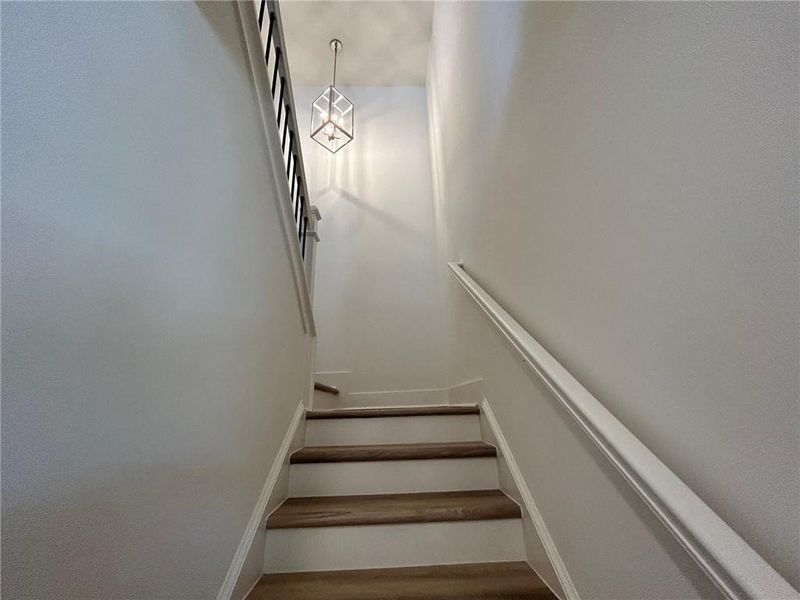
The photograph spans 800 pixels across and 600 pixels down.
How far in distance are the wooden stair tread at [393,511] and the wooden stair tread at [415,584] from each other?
14cm

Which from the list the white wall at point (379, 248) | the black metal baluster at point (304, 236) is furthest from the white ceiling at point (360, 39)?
the black metal baluster at point (304, 236)

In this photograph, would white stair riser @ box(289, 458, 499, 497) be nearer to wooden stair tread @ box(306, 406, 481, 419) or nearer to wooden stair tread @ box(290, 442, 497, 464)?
wooden stair tread @ box(290, 442, 497, 464)

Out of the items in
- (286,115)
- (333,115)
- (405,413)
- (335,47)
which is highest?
(335,47)

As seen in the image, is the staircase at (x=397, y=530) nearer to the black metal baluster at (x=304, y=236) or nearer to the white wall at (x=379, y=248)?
the black metal baluster at (x=304, y=236)

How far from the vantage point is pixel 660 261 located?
67 cm

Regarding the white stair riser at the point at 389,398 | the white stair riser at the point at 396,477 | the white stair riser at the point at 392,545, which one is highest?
the white stair riser at the point at 389,398

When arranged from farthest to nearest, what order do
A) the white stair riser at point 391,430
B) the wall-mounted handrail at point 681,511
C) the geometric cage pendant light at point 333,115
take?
1. the geometric cage pendant light at point 333,115
2. the white stair riser at point 391,430
3. the wall-mounted handrail at point 681,511

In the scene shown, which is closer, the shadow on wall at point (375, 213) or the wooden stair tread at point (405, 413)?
the wooden stair tread at point (405, 413)

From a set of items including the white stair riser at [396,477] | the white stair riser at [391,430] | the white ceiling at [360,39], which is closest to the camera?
the white stair riser at [396,477]

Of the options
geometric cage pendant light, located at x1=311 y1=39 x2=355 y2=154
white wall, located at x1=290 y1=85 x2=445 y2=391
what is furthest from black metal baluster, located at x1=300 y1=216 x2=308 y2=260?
white wall, located at x1=290 y1=85 x2=445 y2=391

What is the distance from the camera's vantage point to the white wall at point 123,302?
48 centimetres

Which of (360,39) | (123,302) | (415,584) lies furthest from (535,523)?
(360,39)

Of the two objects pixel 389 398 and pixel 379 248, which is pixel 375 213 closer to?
pixel 379 248

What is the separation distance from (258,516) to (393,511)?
0.44 metres
